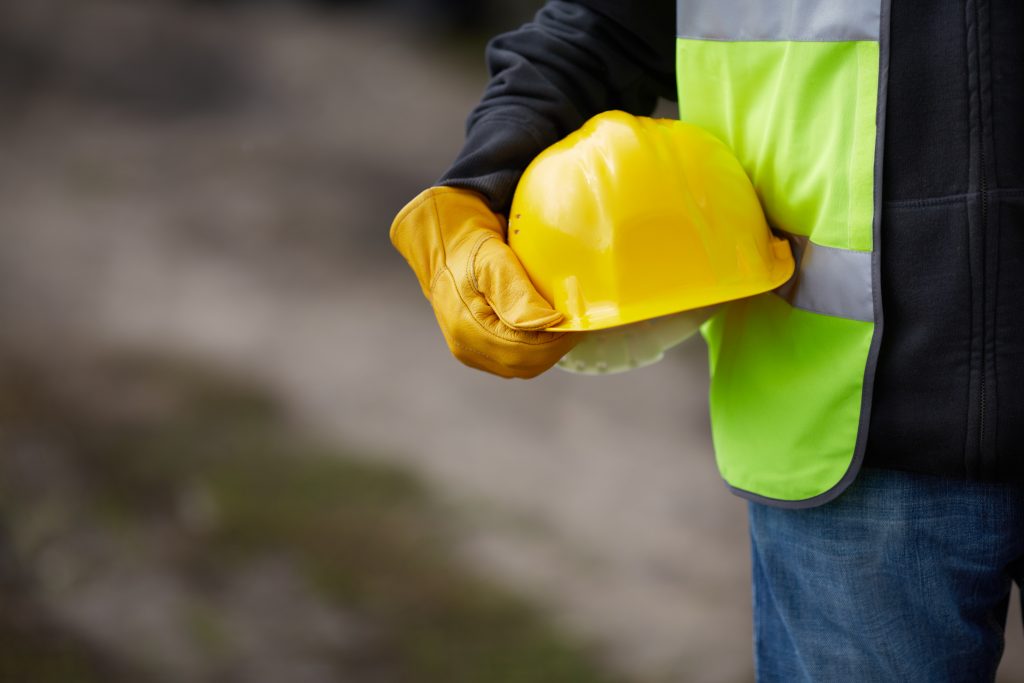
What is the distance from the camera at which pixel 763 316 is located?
4.33ft

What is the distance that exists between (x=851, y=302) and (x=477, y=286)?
0.42m

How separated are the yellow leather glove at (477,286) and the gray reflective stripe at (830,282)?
0.88 feet

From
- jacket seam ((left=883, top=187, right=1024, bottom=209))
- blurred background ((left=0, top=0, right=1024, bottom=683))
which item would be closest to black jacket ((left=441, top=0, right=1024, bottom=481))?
jacket seam ((left=883, top=187, right=1024, bottom=209))

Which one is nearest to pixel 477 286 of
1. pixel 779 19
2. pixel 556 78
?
pixel 556 78

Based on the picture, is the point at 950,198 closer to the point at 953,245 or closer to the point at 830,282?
the point at 953,245

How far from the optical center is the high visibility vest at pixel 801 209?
113cm

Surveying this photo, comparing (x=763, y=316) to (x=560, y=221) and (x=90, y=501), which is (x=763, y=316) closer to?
(x=560, y=221)

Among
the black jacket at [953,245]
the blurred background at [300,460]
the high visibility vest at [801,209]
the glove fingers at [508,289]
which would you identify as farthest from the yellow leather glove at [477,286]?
the blurred background at [300,460]

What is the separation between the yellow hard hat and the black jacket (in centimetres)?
17

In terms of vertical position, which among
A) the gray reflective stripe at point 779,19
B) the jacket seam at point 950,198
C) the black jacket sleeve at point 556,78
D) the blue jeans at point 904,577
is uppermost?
the gray reflective stripe at point 779,19

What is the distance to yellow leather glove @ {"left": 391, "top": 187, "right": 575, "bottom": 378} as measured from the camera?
48.8 inches

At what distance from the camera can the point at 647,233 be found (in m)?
1.24

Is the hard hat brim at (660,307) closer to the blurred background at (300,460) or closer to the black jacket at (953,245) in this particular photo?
the black jacket at (953,245)

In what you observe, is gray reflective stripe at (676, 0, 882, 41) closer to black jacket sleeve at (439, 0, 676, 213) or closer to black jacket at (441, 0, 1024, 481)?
black jacket at (441, 0, 1024, 481)
